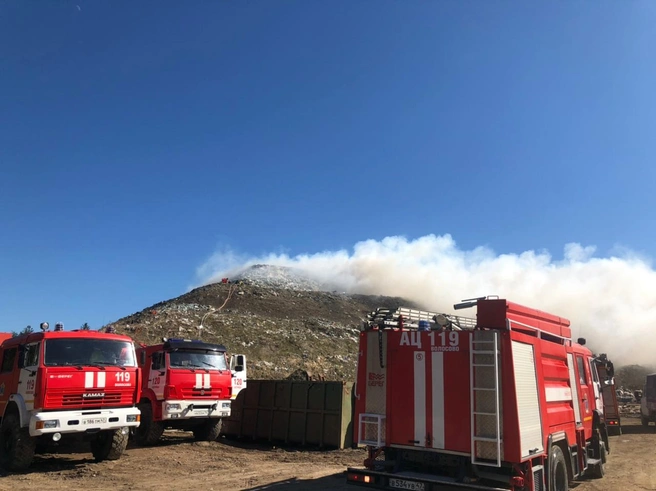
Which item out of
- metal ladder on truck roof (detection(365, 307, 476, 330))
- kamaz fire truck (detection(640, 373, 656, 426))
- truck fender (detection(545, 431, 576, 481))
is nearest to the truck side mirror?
metal ladder on truck roof (detection(365, 307, 476, 330))

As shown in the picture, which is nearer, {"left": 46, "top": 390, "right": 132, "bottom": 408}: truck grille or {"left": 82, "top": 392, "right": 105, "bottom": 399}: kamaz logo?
{"left": 46, "top": 390, "right": 132, "bottom": 408}: truck grille

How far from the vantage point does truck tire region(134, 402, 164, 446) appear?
14117 millimetres

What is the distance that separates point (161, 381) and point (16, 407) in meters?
3.90

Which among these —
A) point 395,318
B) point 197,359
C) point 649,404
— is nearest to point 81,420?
point 197,359

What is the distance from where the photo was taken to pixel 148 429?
1417 centimetres

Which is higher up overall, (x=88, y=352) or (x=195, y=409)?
(x=88, y=352)

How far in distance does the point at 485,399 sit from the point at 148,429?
10.4 meters

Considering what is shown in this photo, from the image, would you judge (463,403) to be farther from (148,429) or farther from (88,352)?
(148,429)

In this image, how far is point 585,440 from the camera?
32.8 feet

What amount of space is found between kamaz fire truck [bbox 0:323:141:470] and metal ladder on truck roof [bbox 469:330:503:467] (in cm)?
743

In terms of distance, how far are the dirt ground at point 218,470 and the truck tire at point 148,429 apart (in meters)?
0.36

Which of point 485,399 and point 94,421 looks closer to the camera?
point 485,399

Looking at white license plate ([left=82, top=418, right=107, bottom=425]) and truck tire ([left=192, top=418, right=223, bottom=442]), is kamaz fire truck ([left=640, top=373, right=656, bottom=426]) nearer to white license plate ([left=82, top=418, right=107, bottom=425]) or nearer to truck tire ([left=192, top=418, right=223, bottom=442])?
truck tire ([left=192, top=418, right=223, bottom=442])

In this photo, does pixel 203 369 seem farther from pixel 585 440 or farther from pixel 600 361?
pixel 600 361
